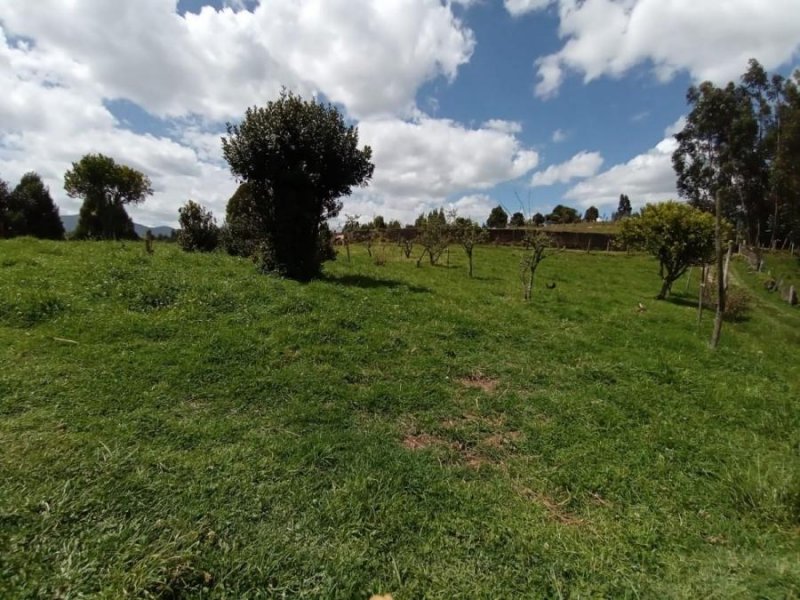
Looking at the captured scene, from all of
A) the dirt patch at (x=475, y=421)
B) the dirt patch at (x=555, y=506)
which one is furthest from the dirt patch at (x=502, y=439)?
the dirt patch at (x=555, y=506)

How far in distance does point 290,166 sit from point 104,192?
1717 inches

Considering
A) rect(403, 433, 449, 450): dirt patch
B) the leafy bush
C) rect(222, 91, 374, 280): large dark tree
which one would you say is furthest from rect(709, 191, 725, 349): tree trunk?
rect(222, 91, 374, 280): large dark tree

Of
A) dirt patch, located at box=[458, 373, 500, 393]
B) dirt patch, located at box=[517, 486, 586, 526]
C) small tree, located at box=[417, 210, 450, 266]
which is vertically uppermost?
small tree, located at box=[417, 210, 450, 266]

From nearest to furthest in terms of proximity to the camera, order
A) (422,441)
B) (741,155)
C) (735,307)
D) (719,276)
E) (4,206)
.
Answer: (422,441) < (719,276) < (735,307) < (4,206) < (741,155)

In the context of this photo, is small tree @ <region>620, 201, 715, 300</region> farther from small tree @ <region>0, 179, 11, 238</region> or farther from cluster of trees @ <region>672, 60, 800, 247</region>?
→ small tree @ <region>0, 179, 11, 238</region>

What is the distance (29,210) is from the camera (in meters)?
31.5

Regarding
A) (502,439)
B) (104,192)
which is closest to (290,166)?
(502,439)

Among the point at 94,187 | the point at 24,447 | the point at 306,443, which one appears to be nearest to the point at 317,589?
the point at 306,443

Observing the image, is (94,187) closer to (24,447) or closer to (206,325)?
(206,325)

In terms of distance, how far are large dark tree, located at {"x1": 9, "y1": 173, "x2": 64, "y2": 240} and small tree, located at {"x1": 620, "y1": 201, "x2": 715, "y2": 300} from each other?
38501mm

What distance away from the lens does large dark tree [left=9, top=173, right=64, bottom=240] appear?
1209 inches

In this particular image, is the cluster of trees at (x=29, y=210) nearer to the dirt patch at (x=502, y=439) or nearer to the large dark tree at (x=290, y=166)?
the large dark tree at (x=290, y=166)

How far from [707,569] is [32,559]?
440 centimetres

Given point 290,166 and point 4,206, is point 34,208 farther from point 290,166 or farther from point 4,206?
point 290,166
